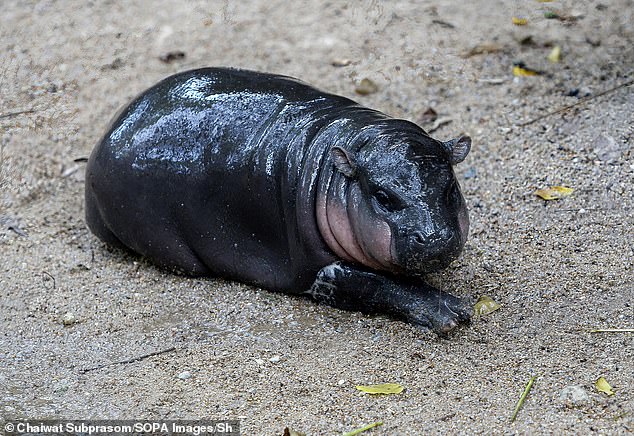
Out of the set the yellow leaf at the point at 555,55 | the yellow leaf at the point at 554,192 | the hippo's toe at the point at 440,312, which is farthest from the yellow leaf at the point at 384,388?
the yellow leaf at the point at 555,55

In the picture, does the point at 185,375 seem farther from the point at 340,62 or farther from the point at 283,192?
the point at 340,62

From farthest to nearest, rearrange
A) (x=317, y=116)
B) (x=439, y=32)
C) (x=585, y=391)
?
(x=439, y=32)
(x=317, y=116)
(x=585, y=391)

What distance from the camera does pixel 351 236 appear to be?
5.19m

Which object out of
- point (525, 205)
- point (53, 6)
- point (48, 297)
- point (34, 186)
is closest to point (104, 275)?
point (48, 297)

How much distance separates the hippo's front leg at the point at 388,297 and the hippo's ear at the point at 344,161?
1.97 ft

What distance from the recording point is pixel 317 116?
18.5 ft

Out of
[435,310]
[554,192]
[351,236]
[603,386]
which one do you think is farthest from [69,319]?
[554,192]

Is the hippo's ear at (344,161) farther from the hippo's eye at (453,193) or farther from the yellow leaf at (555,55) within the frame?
the yellow leaf at (555,55)

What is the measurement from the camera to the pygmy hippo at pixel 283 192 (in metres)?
4.90

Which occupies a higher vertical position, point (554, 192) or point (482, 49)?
point (482, 49)

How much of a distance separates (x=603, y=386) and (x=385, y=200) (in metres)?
1.45

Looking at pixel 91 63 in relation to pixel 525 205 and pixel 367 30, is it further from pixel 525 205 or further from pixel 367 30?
pixel 525 205

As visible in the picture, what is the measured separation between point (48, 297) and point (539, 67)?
4.49 m

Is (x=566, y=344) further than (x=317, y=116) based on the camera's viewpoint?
No
